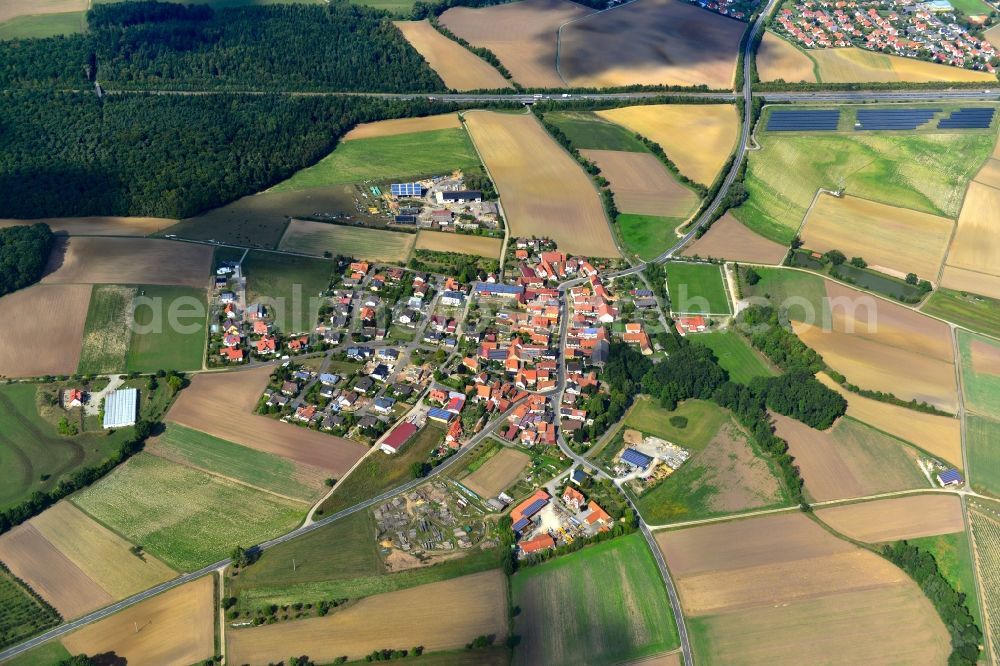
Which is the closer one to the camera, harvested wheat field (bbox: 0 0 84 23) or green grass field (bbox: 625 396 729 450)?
green grass field (bbox: 625 396 729 450)

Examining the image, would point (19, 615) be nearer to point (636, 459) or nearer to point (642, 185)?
point (636, 459)

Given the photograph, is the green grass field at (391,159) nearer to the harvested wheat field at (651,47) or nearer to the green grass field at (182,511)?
the harvested wheat field at (651,47)

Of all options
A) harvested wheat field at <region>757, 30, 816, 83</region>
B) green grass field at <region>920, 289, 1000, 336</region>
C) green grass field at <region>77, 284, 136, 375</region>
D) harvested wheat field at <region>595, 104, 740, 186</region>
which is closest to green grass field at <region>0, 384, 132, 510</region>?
green grass field at <region>77, 284, 136, 375</region>

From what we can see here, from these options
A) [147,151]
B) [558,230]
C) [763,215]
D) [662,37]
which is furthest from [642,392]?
[662,37]

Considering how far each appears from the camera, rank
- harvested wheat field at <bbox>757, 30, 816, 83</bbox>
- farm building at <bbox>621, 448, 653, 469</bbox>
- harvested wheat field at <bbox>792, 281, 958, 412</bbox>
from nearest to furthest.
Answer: farm building at <bbox>621, 448, 653, 469</bbox> < harvested wheat field at <bbox>792, 281, 958, 412</bbox> < harvested wheat field at <bbox>757, 30, 816, 83</bbox>

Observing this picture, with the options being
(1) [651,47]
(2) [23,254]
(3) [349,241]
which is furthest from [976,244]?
(2) [23,254]

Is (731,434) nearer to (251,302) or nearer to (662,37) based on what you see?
(251,302)

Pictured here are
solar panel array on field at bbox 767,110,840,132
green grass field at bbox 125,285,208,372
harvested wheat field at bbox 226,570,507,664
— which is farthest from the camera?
solar panel array on field at bbox 767,110,840,132

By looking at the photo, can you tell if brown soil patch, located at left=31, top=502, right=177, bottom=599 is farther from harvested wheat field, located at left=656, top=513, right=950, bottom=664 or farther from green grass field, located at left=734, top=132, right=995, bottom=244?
green grass field, located at left=734, top=132, right=995, bottom=244
